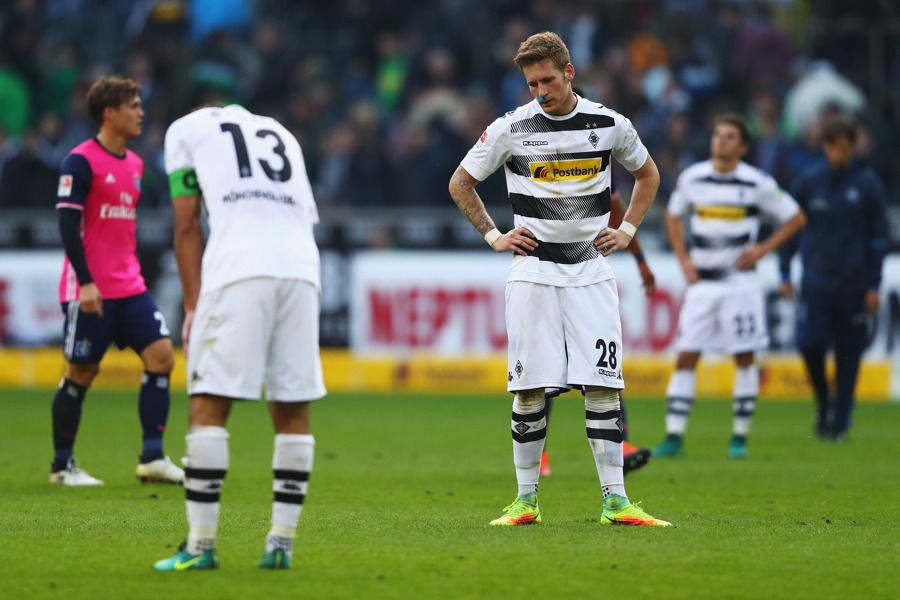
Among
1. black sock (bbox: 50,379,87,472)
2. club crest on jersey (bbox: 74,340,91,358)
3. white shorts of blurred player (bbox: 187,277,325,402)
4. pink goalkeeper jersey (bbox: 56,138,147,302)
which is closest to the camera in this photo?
white shorts of blurred player (bbox: 187,277,325,402)

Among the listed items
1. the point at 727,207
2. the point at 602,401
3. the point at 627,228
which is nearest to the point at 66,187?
the point at 627,228

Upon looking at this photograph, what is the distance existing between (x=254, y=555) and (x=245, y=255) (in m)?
1.46

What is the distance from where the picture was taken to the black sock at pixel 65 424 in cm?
1028

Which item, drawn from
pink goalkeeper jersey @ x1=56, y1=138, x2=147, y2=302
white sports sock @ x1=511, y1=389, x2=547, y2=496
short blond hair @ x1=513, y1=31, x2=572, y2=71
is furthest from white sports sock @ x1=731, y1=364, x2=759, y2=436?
short blond hair @ x1=513, y1=31, x2=572, y2=71

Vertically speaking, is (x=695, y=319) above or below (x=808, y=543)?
above

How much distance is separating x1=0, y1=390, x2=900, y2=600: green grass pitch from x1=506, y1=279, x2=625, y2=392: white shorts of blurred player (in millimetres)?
820

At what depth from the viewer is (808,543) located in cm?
722

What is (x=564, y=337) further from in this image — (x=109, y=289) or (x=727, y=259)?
(x=727, y=259)

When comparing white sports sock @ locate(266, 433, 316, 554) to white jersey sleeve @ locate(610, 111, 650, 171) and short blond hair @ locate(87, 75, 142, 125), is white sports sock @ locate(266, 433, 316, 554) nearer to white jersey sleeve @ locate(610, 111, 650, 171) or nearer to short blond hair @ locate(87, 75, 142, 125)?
white jersey sleeve @ locate(610, 111, 650, 171)

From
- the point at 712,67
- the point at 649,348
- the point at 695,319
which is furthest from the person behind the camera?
the point at 712,67

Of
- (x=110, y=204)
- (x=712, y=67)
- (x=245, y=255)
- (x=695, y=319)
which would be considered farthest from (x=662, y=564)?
(x=712, y=67)

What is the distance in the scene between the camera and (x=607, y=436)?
798 centimetres

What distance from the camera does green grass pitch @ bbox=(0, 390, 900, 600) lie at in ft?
19.6

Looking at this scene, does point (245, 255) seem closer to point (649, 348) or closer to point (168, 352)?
point (168, 352)
